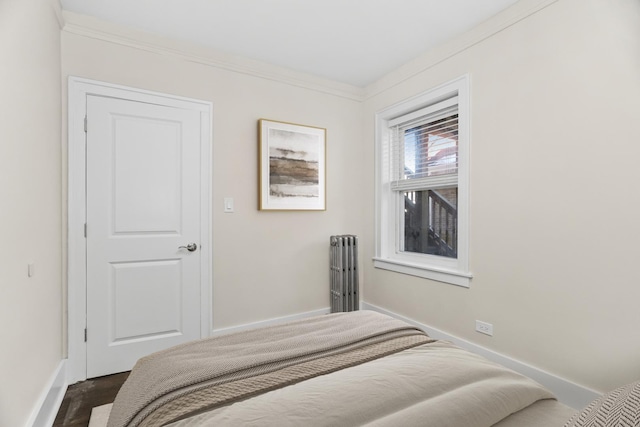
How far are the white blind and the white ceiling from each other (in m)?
0.55

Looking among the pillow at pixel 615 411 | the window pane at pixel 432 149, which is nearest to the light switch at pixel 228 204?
the window pane at pixel 432 149

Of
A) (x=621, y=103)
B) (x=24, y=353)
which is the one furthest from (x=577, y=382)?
(x=24, y=353)

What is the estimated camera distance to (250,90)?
9.90ft

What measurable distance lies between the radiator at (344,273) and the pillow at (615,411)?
247 cm

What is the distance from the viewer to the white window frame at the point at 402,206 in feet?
8.41

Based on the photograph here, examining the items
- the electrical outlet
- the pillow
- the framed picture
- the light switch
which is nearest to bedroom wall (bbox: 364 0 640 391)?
the electrical outlet

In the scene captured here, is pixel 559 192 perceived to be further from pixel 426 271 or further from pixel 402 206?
pixel 402 206

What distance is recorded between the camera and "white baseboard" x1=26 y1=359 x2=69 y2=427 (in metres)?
1.72

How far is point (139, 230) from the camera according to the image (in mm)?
2553

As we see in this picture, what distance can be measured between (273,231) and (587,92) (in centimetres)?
251

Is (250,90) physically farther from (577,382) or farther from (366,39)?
(577,382)

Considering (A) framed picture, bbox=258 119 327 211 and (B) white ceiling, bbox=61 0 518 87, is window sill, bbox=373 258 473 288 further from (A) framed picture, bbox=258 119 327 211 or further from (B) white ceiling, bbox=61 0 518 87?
(B) white ceiling, bbox=61 0 518 87

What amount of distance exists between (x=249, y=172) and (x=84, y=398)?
2016 mm

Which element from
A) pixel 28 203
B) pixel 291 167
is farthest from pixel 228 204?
pixel 28 203
